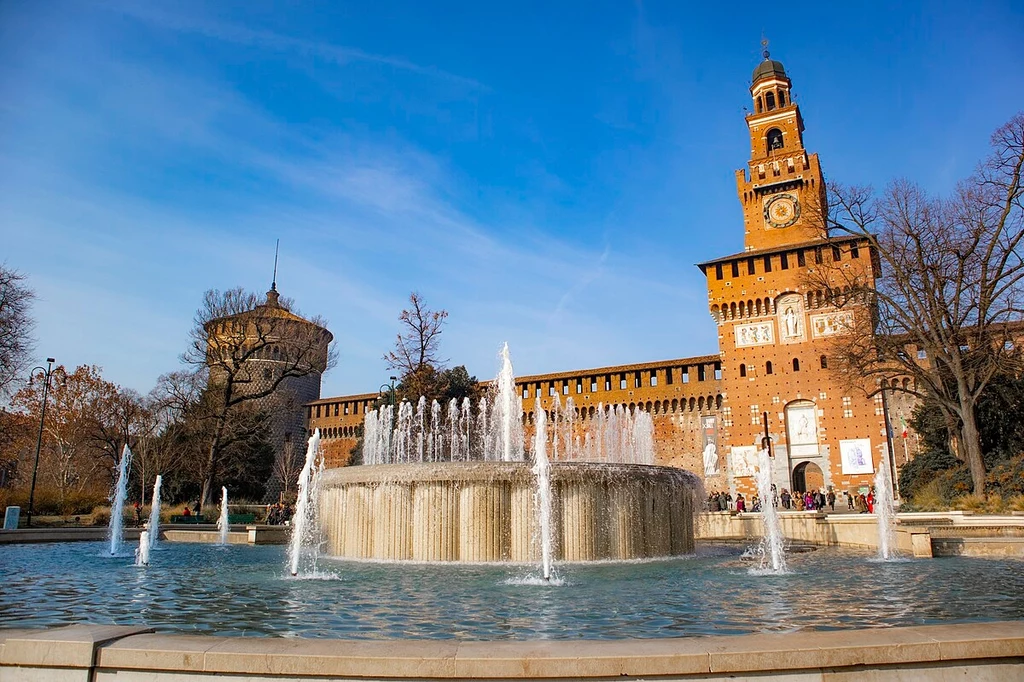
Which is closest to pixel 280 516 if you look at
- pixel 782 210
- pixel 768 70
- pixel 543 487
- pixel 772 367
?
pixel 543 487

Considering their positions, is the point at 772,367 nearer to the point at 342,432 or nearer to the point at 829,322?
the point at 829,322

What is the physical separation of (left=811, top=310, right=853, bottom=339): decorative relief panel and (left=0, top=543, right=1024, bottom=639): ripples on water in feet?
84.1

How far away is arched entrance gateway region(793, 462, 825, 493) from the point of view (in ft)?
111

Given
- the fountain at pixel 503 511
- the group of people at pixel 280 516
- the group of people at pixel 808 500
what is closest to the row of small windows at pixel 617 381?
the group of people at pixel 808 500

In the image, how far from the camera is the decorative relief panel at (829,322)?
111 ft

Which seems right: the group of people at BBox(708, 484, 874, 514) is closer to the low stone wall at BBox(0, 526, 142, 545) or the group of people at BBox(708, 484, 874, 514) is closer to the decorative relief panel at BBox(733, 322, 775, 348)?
the decorative relief panel at BBox(733, 322, 775, 348)

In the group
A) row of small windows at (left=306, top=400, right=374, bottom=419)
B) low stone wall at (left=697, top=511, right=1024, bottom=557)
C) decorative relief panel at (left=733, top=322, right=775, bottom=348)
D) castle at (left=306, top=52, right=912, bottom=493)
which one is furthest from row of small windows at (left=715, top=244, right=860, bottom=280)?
row of small windows at (left=306, top=400, right=374, bottom=419)

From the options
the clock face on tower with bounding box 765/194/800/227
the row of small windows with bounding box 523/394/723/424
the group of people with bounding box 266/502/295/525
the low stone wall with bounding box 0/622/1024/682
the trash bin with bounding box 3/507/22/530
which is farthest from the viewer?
the clock face on tower with bounding box 765/194/800/227

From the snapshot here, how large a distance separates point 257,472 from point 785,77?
37.7 metres

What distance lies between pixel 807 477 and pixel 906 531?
24.0 metres

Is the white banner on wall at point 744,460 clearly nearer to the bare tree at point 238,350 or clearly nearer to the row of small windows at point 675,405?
the row of small windows at point 675,405

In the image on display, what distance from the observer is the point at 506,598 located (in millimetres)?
6691

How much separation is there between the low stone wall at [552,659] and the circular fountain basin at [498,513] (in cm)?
703

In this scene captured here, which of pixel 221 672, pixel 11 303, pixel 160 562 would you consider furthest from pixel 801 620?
pixel 11 303
